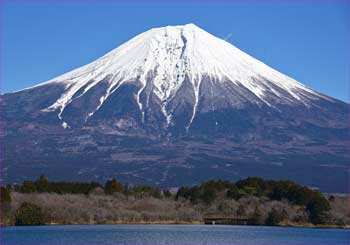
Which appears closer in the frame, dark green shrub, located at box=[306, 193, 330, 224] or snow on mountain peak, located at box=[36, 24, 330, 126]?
dark green shrub, located at box=[306, 193, 330, 224]

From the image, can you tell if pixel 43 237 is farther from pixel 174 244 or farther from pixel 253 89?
pixel 253 89

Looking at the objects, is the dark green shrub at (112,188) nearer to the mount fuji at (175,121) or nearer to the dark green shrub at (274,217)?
the dark green shrub at (274,217)

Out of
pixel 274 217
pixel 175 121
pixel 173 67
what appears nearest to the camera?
pixel 274 217

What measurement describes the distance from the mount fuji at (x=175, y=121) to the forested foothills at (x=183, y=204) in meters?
50.2

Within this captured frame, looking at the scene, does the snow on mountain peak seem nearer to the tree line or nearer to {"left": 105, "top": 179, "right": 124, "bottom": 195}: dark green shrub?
the tree line

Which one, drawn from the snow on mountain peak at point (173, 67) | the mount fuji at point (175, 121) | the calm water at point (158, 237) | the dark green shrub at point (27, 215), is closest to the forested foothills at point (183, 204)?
the dark green shrub at point (27, 215)

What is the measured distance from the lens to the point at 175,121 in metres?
148

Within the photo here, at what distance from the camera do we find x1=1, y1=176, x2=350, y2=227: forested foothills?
189 feet

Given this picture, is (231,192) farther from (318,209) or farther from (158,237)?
(158,237)

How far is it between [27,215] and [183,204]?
54.0ft

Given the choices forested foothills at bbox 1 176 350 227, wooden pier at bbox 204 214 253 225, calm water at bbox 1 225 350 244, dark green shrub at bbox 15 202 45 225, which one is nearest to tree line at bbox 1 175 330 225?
forested foothills at bbox 1 176 350 227

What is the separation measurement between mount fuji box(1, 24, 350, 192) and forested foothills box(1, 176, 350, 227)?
50.2 meters

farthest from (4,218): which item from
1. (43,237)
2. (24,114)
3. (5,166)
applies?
(24,114)

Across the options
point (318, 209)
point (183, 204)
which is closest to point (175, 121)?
point (183, 204)
